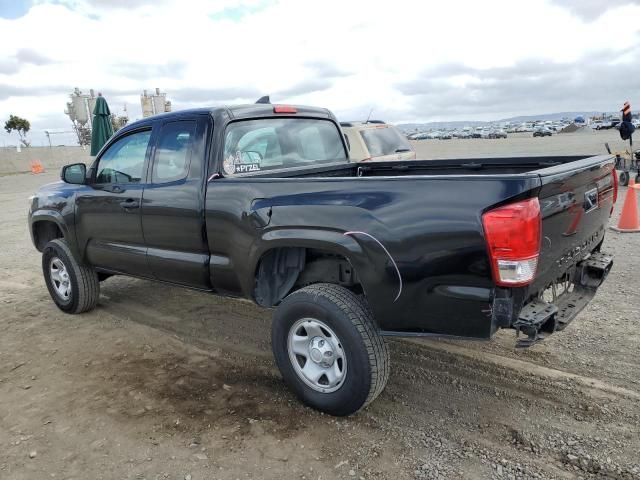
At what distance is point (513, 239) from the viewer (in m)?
2.50

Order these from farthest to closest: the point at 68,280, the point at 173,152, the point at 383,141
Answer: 1. the point at 383,141
2. the point at 68,280
3. the point at 173,152

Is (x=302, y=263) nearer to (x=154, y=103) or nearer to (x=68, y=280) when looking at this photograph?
(x=68, y=280)

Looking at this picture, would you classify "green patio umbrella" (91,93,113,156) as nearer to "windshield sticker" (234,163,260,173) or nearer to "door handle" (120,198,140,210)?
"door handle" (120,198,140,210)

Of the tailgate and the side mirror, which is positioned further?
the side mirror

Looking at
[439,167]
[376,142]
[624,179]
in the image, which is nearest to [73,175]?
[439,167]

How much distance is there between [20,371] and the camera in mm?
4109

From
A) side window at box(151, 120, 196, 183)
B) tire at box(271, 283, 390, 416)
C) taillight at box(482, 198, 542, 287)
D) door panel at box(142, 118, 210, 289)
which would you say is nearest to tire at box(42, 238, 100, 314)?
door panel at box(142, 118, 210, 289)

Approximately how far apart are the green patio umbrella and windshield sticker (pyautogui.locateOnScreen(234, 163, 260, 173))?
1031cm

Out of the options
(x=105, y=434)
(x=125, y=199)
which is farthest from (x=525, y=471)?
(x=125, y=199)

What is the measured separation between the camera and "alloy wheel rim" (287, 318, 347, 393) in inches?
124

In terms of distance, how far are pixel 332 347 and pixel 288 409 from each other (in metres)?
0.56

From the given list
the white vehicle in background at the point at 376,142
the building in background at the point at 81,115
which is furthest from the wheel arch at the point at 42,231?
the building in background at the point at 81,115

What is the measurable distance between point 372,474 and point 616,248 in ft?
17.6

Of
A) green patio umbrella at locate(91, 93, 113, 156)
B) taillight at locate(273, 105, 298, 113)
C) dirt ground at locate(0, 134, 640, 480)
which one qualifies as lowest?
dirt ground at locate(0, 134, 640, 480)
